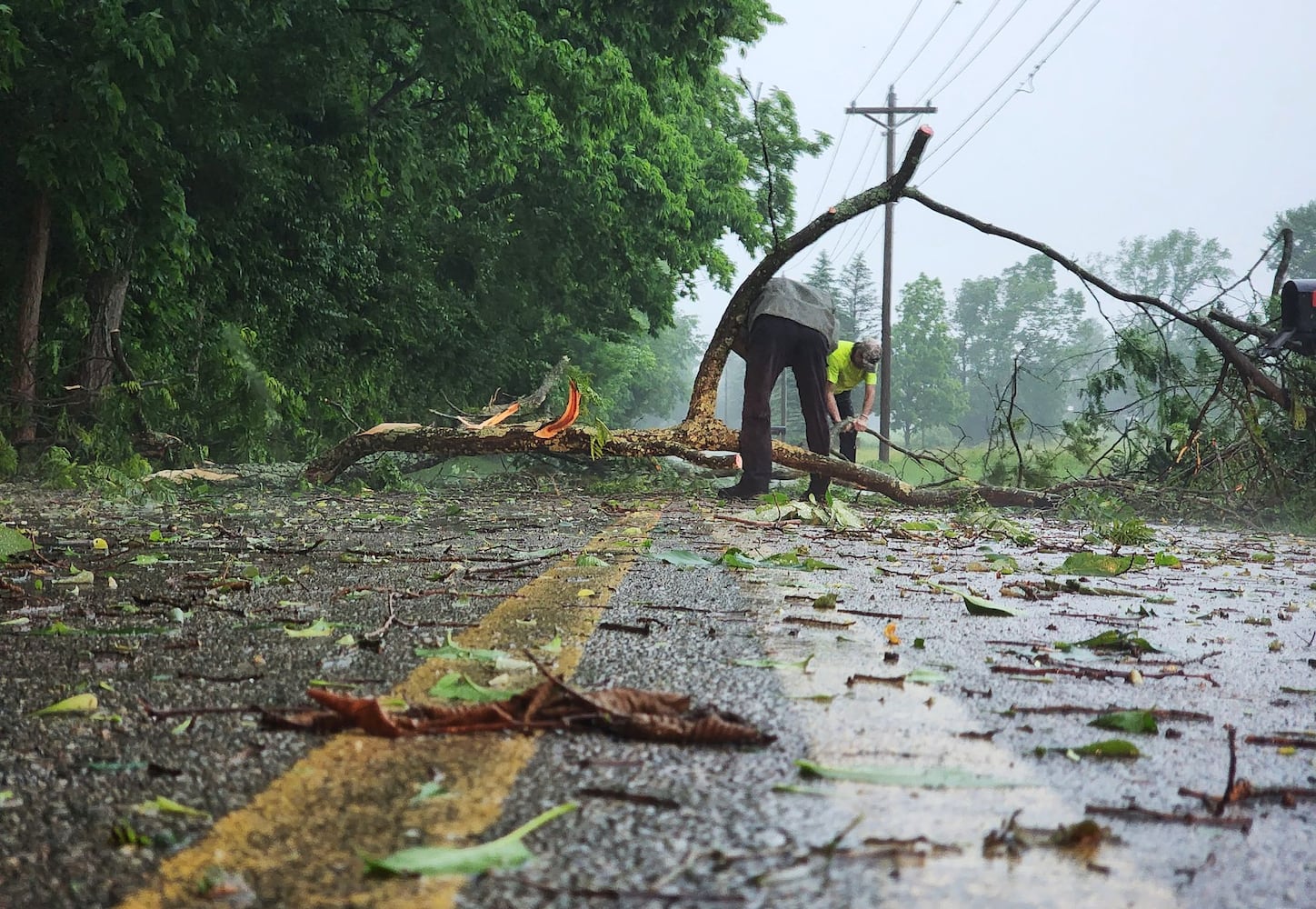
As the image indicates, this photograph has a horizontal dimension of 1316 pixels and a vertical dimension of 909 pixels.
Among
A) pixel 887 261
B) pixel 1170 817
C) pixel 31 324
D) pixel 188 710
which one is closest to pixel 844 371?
pixel 31 324

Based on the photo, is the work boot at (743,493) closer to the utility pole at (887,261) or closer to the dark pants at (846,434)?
the dark pants at (846,434)

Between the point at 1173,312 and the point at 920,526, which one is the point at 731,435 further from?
the point at 1173,312

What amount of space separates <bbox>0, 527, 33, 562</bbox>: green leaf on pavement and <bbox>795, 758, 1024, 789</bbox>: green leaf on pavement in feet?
14.9

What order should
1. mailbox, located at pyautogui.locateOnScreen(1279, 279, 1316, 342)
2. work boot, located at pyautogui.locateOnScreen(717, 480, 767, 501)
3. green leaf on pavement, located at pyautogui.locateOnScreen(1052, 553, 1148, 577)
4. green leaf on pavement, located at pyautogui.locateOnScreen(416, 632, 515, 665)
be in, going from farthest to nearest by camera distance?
work boot, located at pyautogui.locateOnScreen(717, 480, 767, 501) < mailbox, located at pyautogui.locateOnScreen(1279, 279, 1316, 342) < green leaf on pavement, located at pyautogui.locateOnScreen(1052, 553, 1148, 577) < green leaf on pavement, located at pyautogui.locateOnScreen(416, 632, 515, 665)

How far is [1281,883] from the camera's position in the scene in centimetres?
160

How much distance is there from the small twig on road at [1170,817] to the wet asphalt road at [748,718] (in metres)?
0.02

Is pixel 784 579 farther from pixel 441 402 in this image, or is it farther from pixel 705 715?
pixel 441 402

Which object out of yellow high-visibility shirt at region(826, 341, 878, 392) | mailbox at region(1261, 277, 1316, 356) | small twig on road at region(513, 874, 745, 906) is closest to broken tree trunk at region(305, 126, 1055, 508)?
yellow high-visibility shirt at region(826, 341, 878, 392)

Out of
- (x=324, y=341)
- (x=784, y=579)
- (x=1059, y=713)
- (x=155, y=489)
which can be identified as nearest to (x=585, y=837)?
(x=1059, y=713)

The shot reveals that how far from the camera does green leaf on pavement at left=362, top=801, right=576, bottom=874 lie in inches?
60.6

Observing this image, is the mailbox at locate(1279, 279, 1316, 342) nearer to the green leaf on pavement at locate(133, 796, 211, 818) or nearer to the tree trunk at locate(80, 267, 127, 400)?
the green leaf on pavement at locate(133, 796, 211, 818)

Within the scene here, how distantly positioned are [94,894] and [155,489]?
10.2 m

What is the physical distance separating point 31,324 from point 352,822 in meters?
13.3

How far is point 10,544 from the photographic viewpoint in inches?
214
